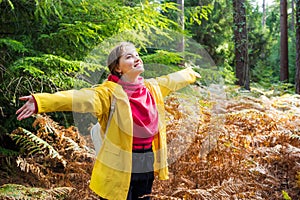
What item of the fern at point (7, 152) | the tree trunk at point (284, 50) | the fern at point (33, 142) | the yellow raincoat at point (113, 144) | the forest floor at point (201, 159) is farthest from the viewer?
the tree trunk at point (284, 50)

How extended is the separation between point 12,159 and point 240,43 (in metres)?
7.40

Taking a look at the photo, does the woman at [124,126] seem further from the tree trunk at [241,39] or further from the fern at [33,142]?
the tree trunk at [241,39]

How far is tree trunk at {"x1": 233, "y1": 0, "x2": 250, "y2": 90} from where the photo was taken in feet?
31.8

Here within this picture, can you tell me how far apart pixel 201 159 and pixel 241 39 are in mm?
6627

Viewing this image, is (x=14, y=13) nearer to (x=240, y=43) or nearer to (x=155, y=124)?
(x=155, y=124)

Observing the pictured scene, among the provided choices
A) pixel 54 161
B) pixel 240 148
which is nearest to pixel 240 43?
pixel 240 148

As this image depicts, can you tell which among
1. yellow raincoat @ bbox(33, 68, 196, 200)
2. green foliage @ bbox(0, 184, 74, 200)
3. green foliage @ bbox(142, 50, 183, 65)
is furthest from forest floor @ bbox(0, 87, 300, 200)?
yellow raincoat @ bbox(33, 68, 196, 200)

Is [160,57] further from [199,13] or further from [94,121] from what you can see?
[199,13]

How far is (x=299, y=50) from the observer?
8906 millimetres

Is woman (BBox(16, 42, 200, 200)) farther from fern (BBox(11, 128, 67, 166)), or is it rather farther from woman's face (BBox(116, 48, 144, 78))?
fern (BBox(11, 128, 67, 166))

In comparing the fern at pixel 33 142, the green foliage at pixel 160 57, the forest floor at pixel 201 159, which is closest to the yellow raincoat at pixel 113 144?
the forest floor at pixel 201 159

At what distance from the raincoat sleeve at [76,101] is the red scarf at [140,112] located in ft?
0.54

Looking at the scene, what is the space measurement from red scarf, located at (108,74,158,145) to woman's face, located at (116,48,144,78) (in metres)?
0.07

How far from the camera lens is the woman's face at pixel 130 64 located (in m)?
2.42
